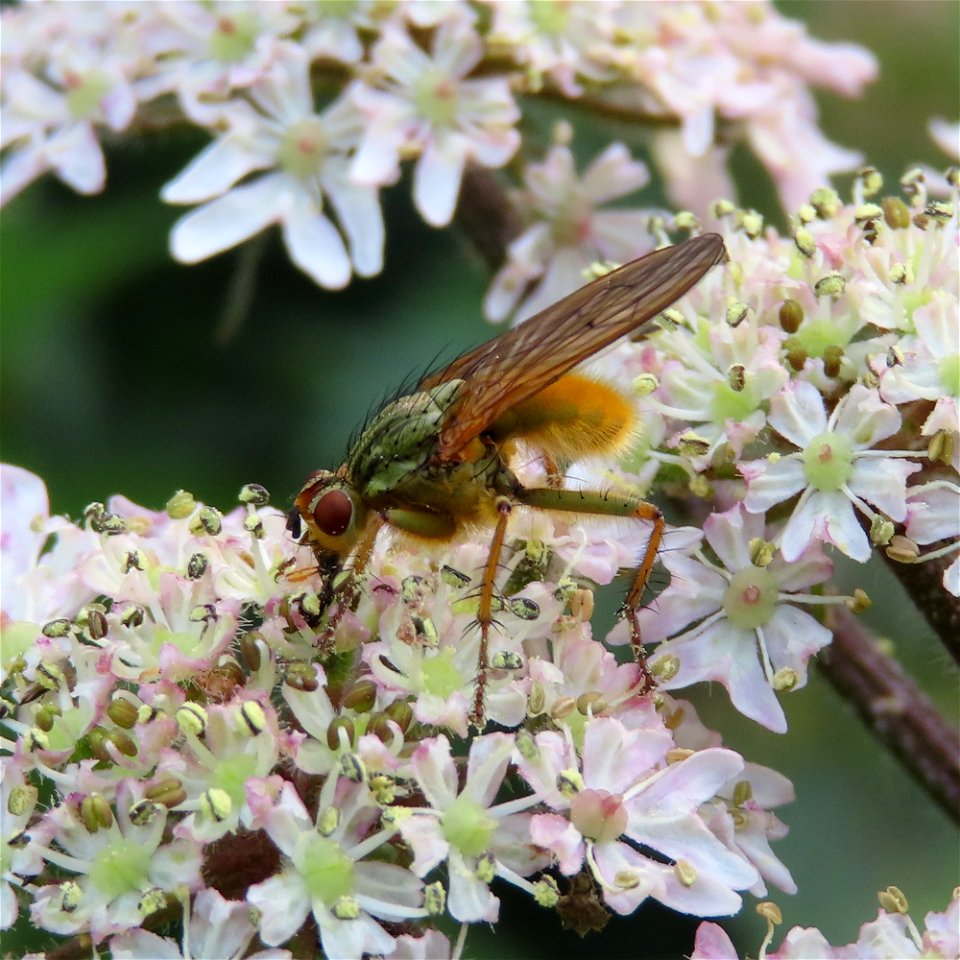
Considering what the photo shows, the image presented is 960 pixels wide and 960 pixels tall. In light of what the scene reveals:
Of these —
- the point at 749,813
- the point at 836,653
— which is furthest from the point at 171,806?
the point at 836,653

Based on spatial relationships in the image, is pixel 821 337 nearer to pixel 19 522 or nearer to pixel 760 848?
pixel 760 848

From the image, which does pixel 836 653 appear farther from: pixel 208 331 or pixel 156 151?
pixel 156 151

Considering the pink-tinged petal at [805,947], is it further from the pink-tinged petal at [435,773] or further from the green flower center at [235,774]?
the green flower center at [235,774]

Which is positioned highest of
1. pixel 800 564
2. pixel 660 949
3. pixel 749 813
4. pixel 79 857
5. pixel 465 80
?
pixel 465 80

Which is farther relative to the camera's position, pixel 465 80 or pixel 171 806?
pixel 465 80

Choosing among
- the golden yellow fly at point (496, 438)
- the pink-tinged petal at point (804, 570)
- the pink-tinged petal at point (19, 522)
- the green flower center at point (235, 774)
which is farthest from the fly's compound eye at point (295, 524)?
the pink-tinged petal at point (804, 570)

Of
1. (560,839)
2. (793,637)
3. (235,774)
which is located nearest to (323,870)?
(235,774)
